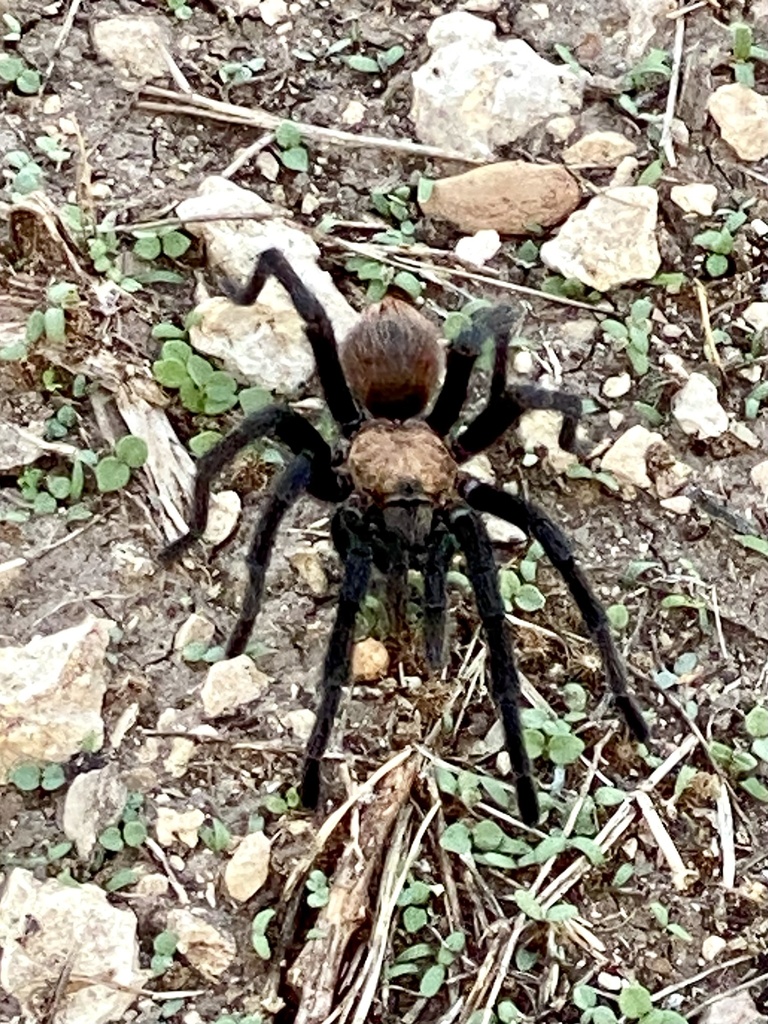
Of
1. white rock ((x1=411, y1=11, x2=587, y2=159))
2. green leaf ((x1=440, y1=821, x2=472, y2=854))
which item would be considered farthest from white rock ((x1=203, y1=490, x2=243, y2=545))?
white rock ((x1=411, y1=11, x2=587, y2=159))

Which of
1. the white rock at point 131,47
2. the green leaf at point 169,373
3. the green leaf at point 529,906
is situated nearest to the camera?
the green leaf at point 529,906

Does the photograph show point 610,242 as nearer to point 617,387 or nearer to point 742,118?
point 617,387

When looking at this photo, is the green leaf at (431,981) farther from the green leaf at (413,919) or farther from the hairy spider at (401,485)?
the hairy spider at (401,485)

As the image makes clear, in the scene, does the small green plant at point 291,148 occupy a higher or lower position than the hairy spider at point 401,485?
higher

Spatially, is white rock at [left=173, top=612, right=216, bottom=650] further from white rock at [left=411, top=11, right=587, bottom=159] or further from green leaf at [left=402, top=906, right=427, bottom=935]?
white rock at [left=411, top=11, right=587, bottom=159]

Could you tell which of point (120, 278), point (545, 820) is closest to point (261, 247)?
point (120, 278)

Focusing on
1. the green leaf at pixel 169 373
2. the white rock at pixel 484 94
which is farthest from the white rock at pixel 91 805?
the white rock at pixel 484 94

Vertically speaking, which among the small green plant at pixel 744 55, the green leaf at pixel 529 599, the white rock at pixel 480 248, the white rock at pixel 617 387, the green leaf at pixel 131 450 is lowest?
the green leaf at pixel 529 599
